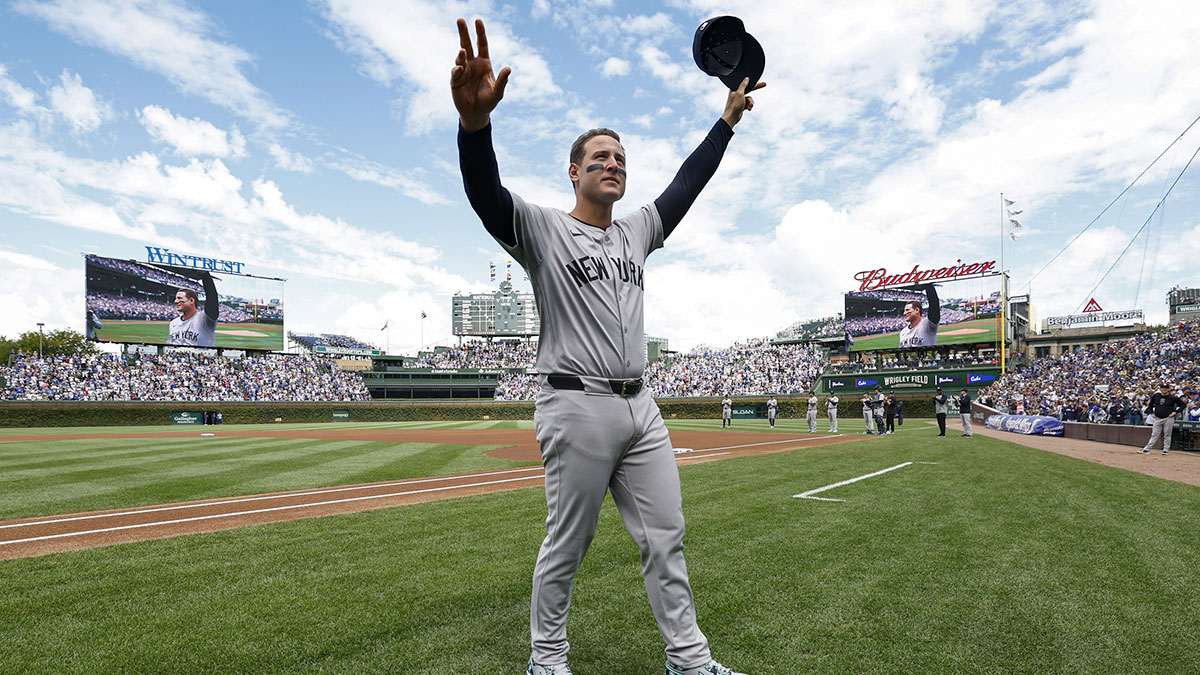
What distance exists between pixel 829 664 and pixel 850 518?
3.44m

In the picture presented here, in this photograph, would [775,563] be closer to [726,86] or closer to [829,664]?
[829,664]

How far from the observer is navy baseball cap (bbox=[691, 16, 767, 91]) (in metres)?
3.11

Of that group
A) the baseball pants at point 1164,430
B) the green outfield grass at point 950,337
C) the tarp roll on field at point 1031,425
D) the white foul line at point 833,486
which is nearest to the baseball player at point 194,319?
the green outfield grass at point 950,337

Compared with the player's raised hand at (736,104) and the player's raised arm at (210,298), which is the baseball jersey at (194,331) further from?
the player's raised hand at (736,104)

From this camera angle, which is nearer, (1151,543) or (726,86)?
(726,86)

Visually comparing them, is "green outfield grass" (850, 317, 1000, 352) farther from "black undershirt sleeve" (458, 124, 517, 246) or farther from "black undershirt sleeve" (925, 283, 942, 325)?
"black undershirt sleeve" (458, 124, 517, 246)

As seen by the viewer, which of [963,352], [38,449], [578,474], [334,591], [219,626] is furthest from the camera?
[963,352]

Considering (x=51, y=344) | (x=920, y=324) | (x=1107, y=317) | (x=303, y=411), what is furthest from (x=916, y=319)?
(x=51, y=344)

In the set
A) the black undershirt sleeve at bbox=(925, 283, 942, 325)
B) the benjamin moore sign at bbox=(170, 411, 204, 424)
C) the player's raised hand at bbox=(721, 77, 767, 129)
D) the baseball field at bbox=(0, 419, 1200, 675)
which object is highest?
the black undershirt sleeve at bbox=(925, 283, 942, 325)

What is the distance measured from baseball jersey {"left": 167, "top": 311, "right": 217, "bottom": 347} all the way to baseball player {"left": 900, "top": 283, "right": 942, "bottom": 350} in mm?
57732

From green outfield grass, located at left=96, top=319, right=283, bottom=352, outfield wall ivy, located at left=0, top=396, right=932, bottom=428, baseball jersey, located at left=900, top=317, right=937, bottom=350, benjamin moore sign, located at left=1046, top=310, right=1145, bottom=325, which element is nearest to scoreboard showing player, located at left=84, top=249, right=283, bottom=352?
green outfield grass, located at left=96, top=319, right=283, bottom=352

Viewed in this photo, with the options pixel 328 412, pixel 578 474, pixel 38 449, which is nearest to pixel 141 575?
pixel 578 474

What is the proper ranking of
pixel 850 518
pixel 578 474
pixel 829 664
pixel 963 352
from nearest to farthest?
pixel 578 474 < pixel 829 664 < pixel 850 518 < pixel 963 352

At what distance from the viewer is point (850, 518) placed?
5859mm
